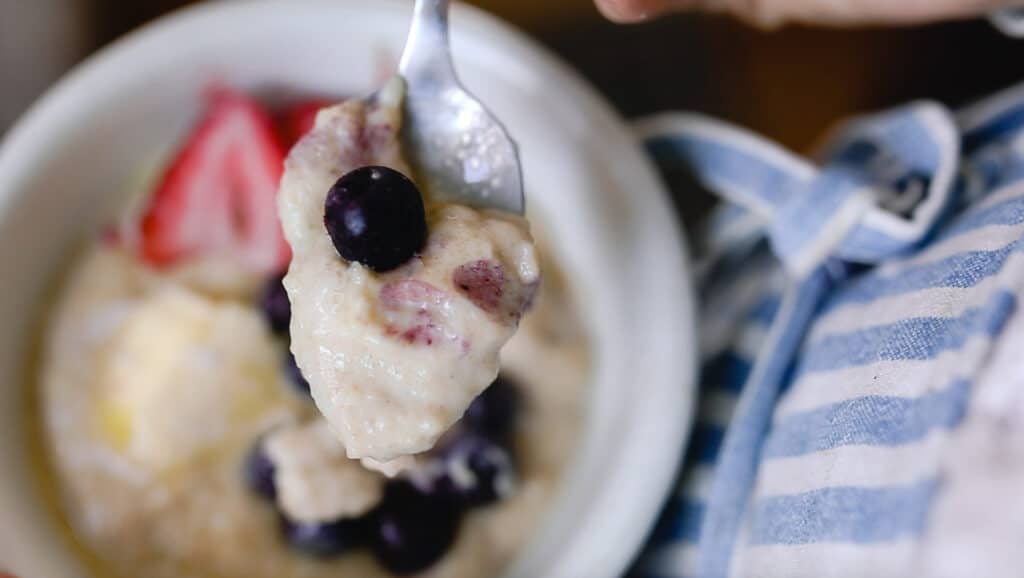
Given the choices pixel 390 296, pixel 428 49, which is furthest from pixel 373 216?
pixel 428 49

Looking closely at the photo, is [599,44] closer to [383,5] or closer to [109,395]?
[383,5]

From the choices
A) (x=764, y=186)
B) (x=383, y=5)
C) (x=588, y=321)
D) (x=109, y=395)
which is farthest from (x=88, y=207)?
(x=764, y=186)

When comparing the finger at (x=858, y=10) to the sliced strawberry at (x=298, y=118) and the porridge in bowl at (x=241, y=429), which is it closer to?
the porridge in bowl at (x=241, y=429)

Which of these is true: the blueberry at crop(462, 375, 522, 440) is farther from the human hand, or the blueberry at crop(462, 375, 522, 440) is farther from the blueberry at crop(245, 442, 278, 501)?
the human hand

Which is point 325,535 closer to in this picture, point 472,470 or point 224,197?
point 472,470

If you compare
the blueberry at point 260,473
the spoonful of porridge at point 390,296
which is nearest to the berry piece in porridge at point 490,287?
the spoonful of porridge at point 390,296

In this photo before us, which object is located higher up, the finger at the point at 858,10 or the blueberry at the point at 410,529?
the finger at the point at 858,10
